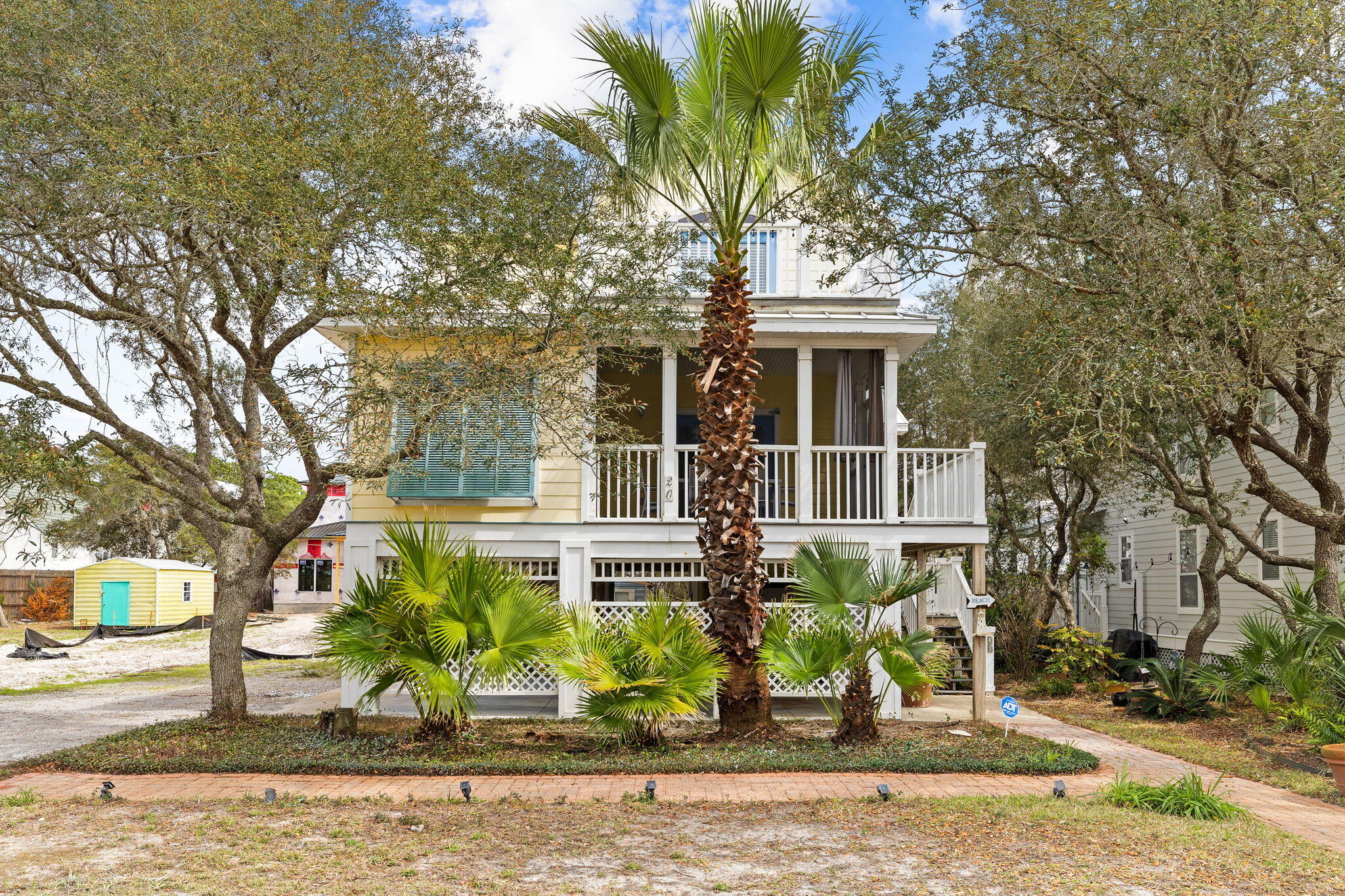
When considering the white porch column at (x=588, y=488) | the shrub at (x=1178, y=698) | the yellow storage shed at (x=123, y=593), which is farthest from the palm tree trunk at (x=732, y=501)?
the yellow storage shed at (x=123, y=593)

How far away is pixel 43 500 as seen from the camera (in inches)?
416

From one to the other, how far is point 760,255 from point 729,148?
500cm

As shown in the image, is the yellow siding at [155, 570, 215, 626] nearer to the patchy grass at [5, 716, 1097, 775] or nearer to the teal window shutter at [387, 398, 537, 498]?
the teal window shutter at [387, 398, 537, 498]

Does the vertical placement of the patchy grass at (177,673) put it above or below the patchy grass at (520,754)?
below

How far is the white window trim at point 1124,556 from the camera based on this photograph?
22.3 metres

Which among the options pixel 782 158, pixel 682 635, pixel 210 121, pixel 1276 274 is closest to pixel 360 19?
pixel 210 121

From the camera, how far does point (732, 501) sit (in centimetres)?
1088

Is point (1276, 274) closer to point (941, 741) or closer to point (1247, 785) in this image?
point (1247, 785)

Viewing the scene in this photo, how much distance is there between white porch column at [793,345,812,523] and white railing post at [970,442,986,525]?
208 cm

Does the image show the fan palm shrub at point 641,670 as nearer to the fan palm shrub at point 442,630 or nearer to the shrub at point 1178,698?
the fan palm shrub at point 442,630

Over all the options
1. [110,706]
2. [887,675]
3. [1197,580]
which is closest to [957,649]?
[887,675]

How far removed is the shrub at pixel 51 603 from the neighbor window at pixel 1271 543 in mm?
33600

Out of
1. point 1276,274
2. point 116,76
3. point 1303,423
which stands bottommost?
point 1303,423

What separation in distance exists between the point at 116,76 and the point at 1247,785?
476 inches
